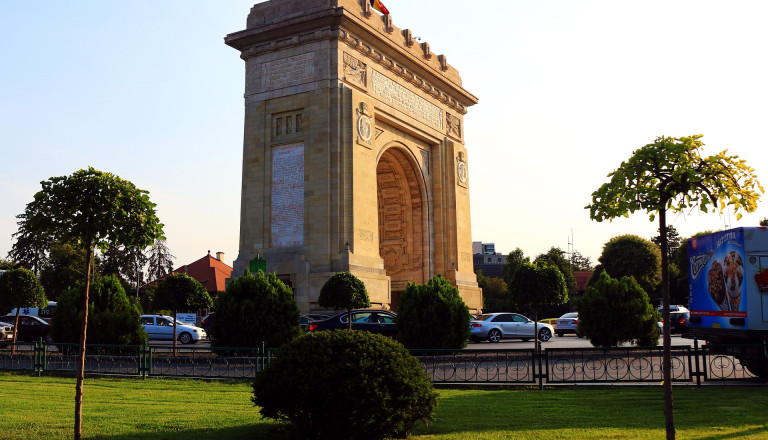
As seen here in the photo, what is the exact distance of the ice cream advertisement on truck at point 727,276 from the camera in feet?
45.8

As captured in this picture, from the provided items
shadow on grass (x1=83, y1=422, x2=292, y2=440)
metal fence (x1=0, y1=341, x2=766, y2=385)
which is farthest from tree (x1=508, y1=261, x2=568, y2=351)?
shadow on grass (x1=83, y1=422, x2=292, y2=440)

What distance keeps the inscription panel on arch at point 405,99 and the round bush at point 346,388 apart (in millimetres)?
27216

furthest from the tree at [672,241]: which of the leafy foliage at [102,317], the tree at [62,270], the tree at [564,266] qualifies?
the leafy foliage at [102,317]

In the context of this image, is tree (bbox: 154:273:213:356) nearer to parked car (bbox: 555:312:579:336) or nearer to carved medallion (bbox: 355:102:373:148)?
carved medallion (bbox: 355:102:373:148)

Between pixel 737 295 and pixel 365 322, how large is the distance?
11.8m

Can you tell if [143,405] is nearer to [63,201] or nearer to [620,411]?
[63,201]

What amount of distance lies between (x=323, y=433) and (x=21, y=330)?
2835 cm

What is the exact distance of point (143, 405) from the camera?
10984 millimetres

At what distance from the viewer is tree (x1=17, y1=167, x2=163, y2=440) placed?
8.66 metres

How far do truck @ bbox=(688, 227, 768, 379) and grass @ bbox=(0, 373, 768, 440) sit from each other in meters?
1.02

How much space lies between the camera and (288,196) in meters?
32.3

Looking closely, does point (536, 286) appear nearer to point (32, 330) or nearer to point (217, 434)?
point (217, 434)

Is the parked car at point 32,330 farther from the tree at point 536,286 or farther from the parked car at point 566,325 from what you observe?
the parked car at point 566,325

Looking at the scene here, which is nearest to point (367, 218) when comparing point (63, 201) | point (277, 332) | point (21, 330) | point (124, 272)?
point (277, 332)
